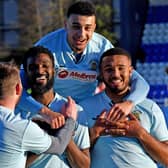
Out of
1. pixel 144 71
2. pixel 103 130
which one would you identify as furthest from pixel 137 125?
pixel 144 71

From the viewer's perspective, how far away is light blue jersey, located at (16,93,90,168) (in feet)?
12.1

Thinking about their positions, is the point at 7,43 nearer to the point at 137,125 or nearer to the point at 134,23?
the point at 134,23

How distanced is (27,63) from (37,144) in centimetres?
68

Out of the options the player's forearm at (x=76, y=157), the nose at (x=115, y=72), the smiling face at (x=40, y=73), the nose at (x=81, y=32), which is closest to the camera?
the player's forearm at (x=76, y=157)

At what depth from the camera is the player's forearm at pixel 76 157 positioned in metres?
3.68

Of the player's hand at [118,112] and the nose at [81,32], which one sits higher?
the nose at [81,32]

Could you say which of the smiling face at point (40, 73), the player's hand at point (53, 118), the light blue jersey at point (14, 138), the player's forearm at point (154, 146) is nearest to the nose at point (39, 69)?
the smiling face at point (40, 73)

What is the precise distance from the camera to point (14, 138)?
11.0 feet

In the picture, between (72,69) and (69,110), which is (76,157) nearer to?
(69,110)

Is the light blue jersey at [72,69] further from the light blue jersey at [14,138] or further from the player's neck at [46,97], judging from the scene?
the light blue jersey at [14,138]

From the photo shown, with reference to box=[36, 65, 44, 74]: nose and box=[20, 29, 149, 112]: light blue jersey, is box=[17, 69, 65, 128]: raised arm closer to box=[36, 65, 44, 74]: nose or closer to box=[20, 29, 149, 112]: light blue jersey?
box=[36, 65, 44, 74]: nose

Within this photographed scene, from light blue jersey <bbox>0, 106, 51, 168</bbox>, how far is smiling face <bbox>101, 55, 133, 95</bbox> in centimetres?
77

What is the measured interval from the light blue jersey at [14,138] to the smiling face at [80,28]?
3.77 feet

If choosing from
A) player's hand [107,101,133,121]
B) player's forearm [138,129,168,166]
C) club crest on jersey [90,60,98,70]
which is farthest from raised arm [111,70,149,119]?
club crest on jersey [90,60,98,70]
